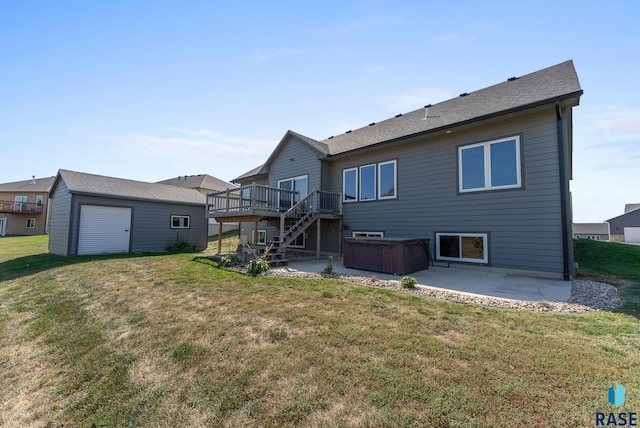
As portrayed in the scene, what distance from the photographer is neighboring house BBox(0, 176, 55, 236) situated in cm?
3008

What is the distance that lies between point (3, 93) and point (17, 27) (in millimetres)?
3283

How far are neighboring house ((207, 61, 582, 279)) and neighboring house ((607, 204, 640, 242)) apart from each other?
4799 centimetres

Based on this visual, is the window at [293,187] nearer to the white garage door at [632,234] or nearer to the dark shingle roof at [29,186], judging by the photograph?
the dark shingle roof at [29,186]

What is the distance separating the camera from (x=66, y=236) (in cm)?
1320

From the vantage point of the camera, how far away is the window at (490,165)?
808 cm

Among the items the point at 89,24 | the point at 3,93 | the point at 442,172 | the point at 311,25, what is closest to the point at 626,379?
the point at 442,172

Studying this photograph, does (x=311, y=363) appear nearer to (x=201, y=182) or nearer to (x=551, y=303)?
(x=551, y=303)

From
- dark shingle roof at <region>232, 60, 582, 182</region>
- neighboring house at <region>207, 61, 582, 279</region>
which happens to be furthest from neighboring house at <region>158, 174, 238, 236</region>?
dark shingle roof at <region>232, 60, 582, 182</region>

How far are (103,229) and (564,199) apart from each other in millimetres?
18967

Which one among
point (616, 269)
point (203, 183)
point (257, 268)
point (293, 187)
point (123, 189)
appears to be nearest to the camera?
point (257, 268)

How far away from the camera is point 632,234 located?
40.6m

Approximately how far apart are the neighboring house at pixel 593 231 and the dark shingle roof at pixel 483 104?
51.5m

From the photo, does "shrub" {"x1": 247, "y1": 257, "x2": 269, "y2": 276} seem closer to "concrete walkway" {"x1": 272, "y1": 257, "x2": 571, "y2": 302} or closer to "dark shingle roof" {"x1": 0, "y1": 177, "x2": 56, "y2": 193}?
"concrete walkway" {"x1": 272, "y1": 257, "x2": 571, "y2": 302}

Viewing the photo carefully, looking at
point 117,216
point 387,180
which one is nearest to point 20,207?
point 117,216
